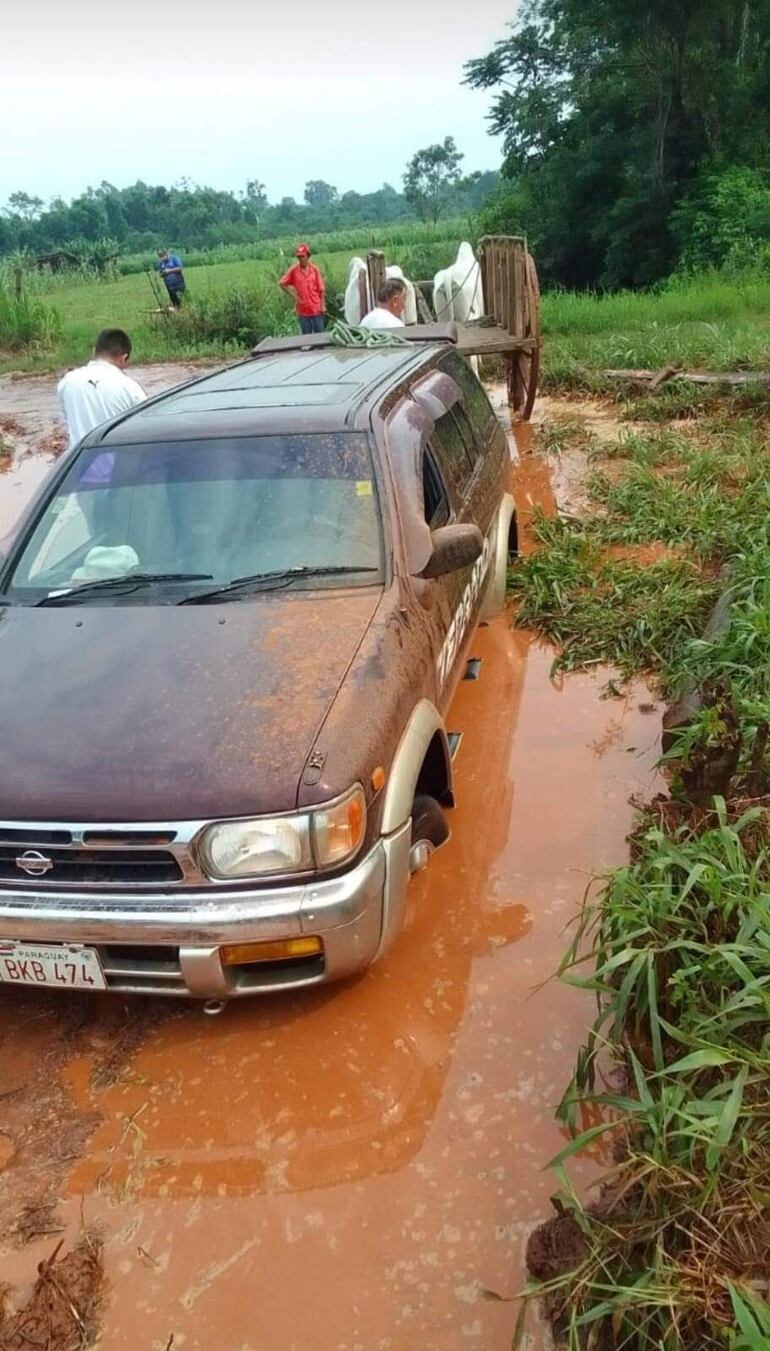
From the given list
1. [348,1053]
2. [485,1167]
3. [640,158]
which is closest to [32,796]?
[348,1053]

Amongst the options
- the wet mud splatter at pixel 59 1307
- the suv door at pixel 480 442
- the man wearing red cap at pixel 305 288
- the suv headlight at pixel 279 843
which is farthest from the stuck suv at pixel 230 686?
the man wearing red cap at pixel 305 288

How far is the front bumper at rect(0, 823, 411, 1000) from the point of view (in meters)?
2.47

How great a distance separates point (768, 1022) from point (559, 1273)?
0.71m

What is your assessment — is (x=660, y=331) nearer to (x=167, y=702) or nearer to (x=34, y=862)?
(x=167, y=702)

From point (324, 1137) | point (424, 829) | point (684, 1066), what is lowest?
point (324, 1137)

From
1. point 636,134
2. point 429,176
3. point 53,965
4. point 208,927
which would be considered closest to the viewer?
point 208,927

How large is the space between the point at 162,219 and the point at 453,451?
83482 mm

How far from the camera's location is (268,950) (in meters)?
2.53

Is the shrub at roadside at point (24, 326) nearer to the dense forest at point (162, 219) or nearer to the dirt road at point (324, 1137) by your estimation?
the dirt road at point (324, 1137)

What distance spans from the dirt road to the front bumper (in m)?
0.31

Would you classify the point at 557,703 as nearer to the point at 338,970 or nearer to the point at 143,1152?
the point at 338,970

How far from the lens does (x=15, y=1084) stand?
273 cm

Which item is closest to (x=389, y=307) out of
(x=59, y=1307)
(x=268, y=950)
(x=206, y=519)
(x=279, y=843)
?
(x=206, y=519)

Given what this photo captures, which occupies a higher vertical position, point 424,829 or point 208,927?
point 208,927
